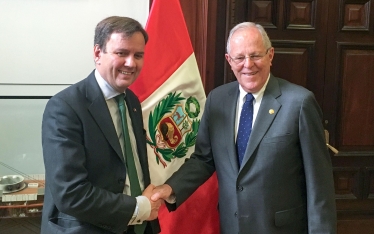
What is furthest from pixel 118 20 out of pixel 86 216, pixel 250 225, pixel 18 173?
pixel 18 173

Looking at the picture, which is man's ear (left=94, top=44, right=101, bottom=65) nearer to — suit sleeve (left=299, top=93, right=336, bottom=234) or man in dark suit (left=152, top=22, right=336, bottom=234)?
man in dark suit (left=152, top=22, right=336, bottom=234)

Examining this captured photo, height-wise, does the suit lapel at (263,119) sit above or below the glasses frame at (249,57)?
below

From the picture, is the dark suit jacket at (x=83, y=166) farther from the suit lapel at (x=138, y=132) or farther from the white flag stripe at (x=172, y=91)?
the white flag stripe at (x=172, y=91)

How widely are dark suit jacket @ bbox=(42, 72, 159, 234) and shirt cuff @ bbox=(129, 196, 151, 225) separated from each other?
29 millimetres

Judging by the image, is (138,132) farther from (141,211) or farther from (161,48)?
Result: (161,48)

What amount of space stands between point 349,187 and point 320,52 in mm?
894

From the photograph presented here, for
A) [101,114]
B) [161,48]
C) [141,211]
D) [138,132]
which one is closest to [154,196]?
[141,211]

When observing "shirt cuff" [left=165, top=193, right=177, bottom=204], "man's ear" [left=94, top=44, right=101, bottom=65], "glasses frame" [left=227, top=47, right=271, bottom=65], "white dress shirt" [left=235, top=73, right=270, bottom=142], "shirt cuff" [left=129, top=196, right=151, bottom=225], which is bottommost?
"shirt cuff" [left=165, top=193, right=177, bottom=204]

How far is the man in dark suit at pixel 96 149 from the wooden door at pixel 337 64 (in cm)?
105

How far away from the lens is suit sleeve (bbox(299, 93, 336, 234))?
4.73 feet

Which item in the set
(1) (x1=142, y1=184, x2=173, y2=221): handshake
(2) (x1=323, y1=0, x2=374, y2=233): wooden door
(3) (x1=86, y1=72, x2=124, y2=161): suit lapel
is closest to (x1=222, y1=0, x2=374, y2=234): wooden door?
(2) (x1=323, y1=0, x2=374, y2=233): wooden door

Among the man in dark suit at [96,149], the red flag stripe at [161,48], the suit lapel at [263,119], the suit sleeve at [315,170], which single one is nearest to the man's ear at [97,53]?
the man in dark suit at [96,149]

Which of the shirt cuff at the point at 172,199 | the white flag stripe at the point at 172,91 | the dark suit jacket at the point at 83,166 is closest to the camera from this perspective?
the dark suit jacket at the point at 83,166

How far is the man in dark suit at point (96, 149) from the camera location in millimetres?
1255
